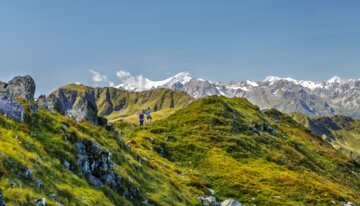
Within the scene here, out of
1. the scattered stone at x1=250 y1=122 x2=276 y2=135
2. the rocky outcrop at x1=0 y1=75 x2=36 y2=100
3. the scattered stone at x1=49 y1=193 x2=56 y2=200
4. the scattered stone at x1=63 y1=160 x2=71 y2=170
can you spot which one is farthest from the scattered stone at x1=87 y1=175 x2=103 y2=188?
the scattered stone at x1=250 y1=122 x2=276 y2=135

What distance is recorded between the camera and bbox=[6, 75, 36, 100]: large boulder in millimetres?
42406

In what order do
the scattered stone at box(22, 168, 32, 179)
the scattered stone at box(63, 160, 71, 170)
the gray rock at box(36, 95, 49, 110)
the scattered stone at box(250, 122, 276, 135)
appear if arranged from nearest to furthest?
1. the scattered stone at box(22, 168, 32, 179)
2. the scattered stone at box(63, 160, 71, 170)
3. the gray rock at box(36, 95, 49, 110)
4. the scattered stone at box(250, 122, 276, 135)

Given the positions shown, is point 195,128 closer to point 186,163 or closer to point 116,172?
point 186,163

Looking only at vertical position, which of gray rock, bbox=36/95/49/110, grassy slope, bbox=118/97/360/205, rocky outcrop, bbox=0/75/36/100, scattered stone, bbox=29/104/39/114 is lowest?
grassy slope, bbox=118/97/360/205

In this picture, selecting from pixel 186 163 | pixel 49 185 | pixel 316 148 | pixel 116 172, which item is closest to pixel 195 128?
pixel 186 163

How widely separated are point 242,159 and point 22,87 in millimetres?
70136

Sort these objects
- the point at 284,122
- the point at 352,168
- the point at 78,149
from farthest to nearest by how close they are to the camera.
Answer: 1. the point at 284,122
2. the point at 352,168
3. the point at 78,149

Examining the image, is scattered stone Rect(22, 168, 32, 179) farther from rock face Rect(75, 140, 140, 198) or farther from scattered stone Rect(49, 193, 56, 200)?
rock face Rect(75, 140, 140, 198)

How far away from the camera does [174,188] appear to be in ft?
173

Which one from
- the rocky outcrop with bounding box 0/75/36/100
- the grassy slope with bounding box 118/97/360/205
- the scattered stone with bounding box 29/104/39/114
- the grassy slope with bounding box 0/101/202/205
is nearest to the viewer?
the grassy slope with bounding box 0/101/202/205

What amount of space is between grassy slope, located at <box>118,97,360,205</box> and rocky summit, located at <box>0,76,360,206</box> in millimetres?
265

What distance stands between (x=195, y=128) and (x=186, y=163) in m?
29.1

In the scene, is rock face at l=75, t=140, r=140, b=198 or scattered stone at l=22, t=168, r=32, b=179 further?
rock face at l=75, t=140, r=140, b=198

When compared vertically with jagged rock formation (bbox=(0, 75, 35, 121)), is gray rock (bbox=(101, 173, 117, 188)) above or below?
below
